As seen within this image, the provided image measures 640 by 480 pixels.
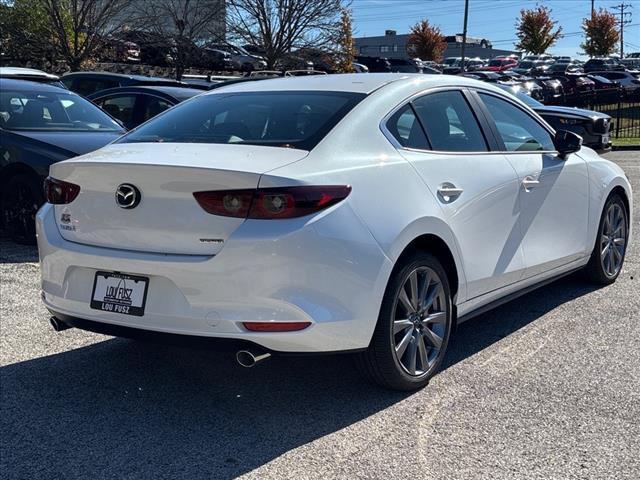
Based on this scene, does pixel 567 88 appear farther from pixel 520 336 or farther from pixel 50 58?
pixel 520 336

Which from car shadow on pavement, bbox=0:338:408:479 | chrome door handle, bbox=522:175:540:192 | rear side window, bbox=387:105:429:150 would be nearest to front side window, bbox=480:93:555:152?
chrome door handle, bbox=522:175:540:192

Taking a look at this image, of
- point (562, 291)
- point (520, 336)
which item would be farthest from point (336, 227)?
point (562, 291)

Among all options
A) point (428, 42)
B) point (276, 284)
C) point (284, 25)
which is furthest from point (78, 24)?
point (428, 42)

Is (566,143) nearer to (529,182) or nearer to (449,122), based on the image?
(529,182)

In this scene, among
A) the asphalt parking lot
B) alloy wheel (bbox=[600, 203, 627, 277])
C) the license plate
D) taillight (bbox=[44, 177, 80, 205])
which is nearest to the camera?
the asphalt parking lot

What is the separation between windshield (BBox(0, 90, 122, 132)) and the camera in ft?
28.0

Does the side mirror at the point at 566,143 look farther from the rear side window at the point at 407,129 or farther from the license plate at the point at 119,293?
the license plate at the point at 119,293

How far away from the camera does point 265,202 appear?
3580 mm

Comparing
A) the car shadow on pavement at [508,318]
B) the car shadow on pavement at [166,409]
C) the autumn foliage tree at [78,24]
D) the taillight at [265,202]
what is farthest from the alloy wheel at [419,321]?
the autumn foliage tree at [78,24]

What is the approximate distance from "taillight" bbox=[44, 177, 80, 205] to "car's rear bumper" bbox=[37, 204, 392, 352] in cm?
44

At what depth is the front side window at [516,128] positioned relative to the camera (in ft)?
17.3

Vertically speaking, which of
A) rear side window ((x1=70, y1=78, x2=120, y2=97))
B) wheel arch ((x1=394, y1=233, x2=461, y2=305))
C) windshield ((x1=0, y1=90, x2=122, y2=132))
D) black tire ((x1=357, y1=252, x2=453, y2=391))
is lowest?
black tire ((x1=357, y1=252, x2=453, y2=391))

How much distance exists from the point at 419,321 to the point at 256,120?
54.0 inches

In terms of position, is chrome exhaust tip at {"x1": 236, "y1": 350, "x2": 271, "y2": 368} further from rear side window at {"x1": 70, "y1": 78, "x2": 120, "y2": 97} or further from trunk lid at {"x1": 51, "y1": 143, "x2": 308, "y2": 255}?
rear side window at {"x1": 70, "y1": 78, "x2": 120, "y2": 97}
